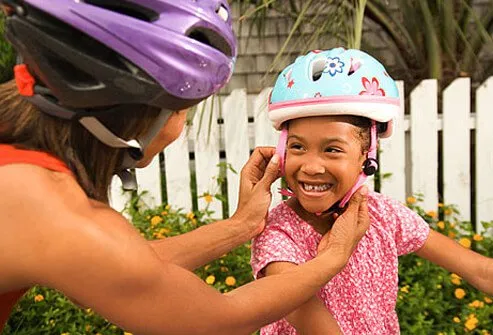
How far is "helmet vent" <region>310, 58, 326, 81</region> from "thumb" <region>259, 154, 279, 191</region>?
269 mm

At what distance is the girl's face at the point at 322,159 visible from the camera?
2012 millimetres

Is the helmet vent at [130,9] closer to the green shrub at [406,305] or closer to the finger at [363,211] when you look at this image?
the finger at [363,211]

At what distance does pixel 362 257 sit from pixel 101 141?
1.01m

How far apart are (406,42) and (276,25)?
1.74 meters

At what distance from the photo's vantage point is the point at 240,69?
7.83m

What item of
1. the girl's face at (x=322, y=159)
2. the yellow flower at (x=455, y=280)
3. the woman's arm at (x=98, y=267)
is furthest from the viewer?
the yellow flower at (x=455, y=280)

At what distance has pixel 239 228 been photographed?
220cm

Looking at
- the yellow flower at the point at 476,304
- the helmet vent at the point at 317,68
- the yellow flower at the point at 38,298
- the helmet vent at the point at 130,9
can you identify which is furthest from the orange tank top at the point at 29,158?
the yellow flower at the point at 476,304

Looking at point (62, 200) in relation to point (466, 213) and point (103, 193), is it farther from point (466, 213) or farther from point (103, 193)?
point (466, 213)

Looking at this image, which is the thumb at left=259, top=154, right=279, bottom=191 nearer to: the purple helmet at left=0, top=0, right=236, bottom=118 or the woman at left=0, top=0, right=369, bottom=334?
the woman at left=0, top=0, right=369, bottom=334

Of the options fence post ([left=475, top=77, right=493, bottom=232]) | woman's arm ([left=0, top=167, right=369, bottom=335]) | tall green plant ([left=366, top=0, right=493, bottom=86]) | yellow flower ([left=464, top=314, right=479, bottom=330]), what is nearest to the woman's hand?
woman's arm ([left=0, top=167, right=369, bottom=335])

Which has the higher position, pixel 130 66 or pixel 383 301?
pixel 130 66

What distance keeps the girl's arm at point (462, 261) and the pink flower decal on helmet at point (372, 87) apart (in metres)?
0.54

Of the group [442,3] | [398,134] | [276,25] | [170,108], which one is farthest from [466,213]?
[170,108]
